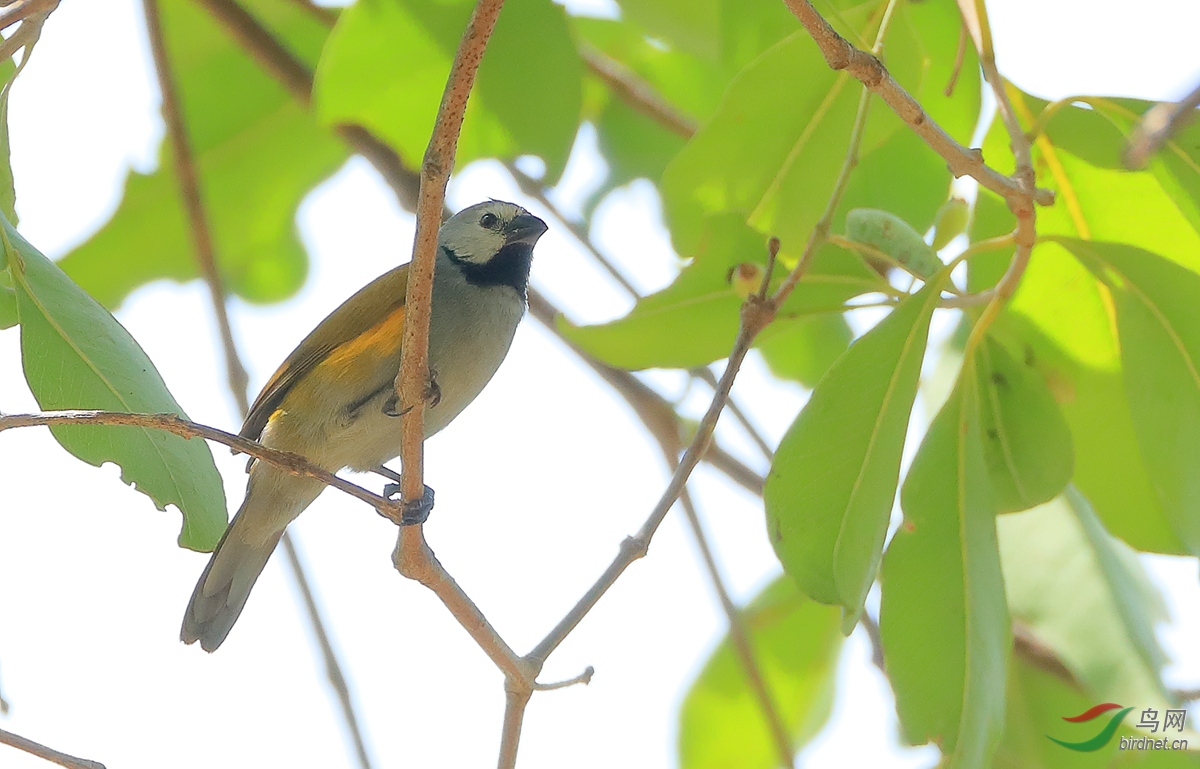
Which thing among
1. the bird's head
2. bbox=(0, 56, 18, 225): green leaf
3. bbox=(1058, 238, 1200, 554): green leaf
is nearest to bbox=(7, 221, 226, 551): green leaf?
bbox=(0, 56, 18, 225): green leaf

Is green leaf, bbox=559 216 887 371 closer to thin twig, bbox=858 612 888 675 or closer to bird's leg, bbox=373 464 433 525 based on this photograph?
bird's leg, bbox=373 464 433 525

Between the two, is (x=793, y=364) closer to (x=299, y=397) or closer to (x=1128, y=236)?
(x=1128, y=236)

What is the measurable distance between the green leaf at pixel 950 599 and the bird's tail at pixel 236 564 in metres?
1.94

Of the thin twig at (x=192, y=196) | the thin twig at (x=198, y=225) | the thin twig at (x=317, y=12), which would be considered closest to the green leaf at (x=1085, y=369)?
the thin twig at (x=198, y=225)

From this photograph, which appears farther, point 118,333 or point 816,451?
point 816,451

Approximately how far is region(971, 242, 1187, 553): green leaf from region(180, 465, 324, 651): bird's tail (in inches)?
92.8

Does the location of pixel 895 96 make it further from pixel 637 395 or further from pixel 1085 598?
pixel 637 395

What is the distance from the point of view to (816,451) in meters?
3.14

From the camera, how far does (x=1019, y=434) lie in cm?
343

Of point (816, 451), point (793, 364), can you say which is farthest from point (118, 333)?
point (793, 364)

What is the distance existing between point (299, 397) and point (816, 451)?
1.79 metres

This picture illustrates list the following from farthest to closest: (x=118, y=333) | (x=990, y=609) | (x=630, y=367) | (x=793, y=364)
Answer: (x=793, y=364), (x=630, y=367), (x=990, y=609), (x=118, y=333)

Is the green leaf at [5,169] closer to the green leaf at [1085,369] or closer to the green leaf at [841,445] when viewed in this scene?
the green leaf at [841,445]

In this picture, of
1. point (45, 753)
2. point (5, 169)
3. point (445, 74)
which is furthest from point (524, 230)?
point (45, 753)
